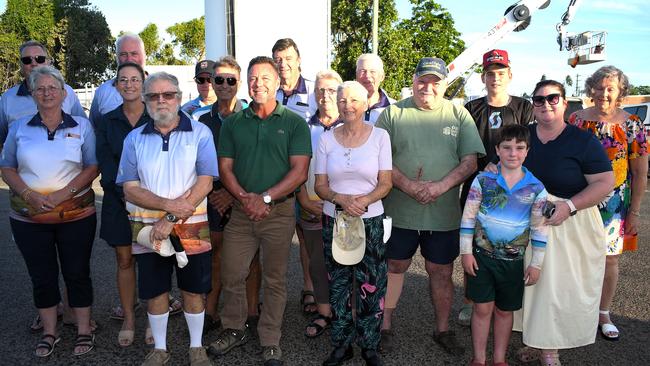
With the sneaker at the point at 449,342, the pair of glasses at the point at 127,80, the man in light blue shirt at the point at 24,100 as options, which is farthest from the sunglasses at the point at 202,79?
the sneaker at the point at 449,342

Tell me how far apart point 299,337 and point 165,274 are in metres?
1.25

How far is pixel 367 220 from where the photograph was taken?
10.9 feet

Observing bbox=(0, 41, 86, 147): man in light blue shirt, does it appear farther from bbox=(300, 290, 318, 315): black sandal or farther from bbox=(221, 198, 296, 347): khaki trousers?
bbox=(300, 290, 318, 315): black sandal

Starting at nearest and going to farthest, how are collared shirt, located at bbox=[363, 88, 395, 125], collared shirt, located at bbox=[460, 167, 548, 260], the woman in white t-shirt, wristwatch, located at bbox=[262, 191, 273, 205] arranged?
collared shirt, located at bbox=[460, 167, 548, 260], the woman in white t-shirt, wristwatch, located at bbox=[262, 191, 273, 205], collared shirt, located at bbox=[363, 88, 395, 125]

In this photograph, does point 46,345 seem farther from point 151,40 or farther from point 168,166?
point 151,40

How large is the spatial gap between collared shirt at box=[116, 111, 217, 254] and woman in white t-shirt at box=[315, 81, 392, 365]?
84cm

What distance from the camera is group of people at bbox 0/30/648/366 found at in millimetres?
3160

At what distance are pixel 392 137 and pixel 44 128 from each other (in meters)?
2.58

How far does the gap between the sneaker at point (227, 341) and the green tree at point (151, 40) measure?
200 ft

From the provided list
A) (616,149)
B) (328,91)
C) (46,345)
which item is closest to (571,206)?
(616,149)

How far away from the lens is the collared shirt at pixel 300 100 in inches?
177

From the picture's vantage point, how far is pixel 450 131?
357 cm

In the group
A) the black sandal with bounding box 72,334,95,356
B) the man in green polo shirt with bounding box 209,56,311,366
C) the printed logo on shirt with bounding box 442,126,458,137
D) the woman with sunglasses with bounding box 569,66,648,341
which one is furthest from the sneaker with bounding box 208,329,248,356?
the woman with sunglasses with bounding box 569,66,648,341

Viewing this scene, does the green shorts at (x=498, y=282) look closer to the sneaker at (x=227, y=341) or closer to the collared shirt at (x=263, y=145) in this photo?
the collared shirt at (x=263, y=145)
